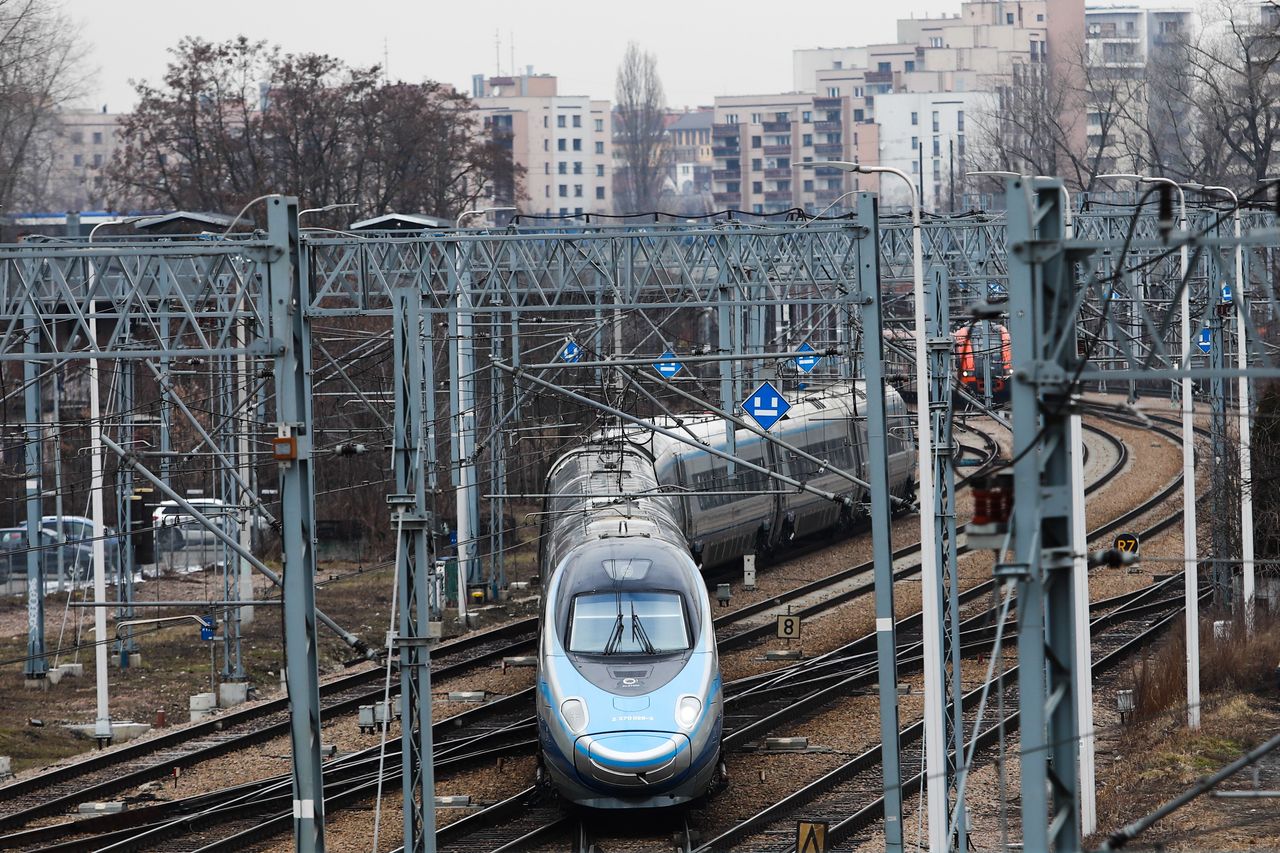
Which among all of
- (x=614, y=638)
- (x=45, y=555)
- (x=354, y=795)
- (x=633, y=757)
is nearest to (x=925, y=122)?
(x=45, y=555)

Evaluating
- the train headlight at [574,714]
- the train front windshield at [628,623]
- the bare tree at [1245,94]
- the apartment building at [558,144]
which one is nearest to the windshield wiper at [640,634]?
the train front windshield at [628,623]

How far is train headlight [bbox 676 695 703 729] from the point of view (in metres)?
16.5

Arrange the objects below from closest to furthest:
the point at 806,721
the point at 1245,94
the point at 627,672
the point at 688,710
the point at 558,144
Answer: the point at 688,710 → the point at 627,672 → the point at 806,721 → the point at 1245,94 → the point at 558,144

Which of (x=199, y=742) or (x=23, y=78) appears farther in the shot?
(x=23, y=78)

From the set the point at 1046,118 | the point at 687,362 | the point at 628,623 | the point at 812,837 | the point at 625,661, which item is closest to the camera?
the point at 812,837

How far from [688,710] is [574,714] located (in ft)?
3.44

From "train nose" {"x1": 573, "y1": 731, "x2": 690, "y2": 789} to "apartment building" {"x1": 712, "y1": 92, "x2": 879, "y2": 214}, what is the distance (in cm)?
14095

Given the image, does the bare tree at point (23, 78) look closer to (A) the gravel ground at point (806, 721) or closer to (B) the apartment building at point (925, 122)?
(A) the gravel ground at point (806, 721)

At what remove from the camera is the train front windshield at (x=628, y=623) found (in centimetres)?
1755

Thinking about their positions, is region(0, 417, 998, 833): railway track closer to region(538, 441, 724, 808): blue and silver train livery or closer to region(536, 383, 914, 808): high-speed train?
region(536, 383, 914, 808): high-speed train

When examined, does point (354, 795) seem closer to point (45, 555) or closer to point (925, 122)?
point (45, 555)

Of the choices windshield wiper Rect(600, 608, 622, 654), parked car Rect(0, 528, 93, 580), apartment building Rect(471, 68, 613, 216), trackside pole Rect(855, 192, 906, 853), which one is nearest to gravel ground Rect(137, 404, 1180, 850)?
windshield wiper Rect(600, 608, 622, 654)

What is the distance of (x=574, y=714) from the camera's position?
54.6ft

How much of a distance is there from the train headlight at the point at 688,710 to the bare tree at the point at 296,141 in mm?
40195
